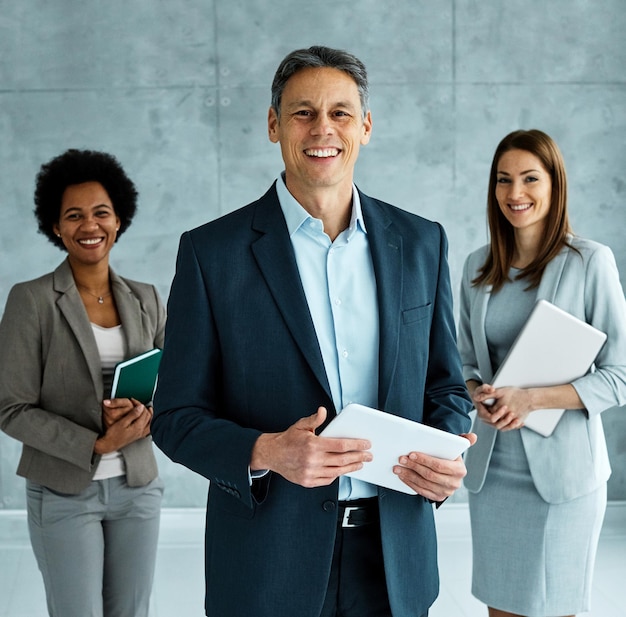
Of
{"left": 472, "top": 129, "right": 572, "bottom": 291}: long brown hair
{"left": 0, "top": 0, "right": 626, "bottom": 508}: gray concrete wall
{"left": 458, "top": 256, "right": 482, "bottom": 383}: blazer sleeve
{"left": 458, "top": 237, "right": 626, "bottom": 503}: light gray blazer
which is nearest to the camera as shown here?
{"left": 458, "top": 237, "right": 626, "bottom": 503}: light gray blazer

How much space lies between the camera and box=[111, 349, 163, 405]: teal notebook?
2639mm

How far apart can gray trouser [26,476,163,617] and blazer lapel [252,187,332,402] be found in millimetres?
1232

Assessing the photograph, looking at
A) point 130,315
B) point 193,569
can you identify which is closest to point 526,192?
→ point 130,315

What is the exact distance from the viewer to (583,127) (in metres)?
5.12

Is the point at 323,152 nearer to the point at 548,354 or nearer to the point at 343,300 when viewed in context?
the point at 343,300

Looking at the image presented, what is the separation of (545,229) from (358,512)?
158cm

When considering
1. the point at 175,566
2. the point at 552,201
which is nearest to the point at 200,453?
the point at 552,201

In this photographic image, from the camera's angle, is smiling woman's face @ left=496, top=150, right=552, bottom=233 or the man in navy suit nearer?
the man in navy suit

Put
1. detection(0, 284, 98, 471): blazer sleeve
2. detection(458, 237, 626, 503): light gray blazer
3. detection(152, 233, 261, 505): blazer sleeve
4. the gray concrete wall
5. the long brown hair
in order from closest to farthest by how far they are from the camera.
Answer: detection(152, 233, 261, 505): blazer sleeve, detection(0, 284, 98, 471): blazer sleeve, detection(458, 237, 626, 503): light gray blazer, the long brown hair, the gray concrete wall

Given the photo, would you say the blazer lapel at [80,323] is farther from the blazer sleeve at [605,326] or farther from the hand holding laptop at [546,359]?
the blazer sleeve at [605,326]

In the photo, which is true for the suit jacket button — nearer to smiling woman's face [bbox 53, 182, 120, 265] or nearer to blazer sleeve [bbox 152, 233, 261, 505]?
blazer sleeve [bbox 152, 233, 261, 505]

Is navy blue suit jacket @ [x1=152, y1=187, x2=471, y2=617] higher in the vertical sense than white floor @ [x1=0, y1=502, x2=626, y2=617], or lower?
higher

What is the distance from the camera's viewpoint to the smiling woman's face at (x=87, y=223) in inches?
112

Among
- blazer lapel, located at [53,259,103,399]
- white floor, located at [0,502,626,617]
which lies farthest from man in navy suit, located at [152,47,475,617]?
white floor, located at [0,502,626,617]
